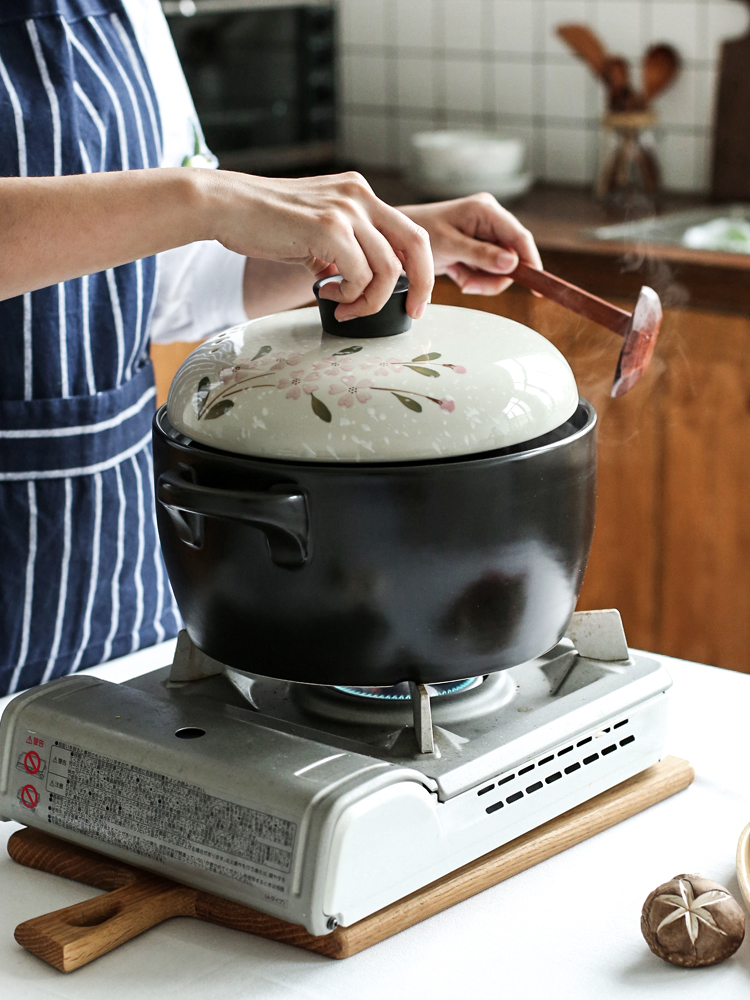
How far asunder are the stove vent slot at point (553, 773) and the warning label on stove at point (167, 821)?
0.14 metres

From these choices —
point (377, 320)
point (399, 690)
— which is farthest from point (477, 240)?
point (399, 690)

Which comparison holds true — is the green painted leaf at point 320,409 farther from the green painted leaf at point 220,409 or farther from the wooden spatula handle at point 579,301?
the wooden spatula handle at point 579,301

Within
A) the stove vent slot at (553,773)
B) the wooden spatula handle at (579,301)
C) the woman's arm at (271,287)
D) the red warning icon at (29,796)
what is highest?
the wooden spatula handle at (579,301)

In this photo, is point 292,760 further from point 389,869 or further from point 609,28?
point 609,28

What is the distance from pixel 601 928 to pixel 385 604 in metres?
0.24

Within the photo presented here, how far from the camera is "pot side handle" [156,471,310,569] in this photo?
71 centimetres

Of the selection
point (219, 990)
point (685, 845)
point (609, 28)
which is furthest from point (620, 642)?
point (609, 28)

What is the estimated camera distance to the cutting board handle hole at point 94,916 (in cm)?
76

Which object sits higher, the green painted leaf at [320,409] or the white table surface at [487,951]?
the green painted leaf at [320,409]

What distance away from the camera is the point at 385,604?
0.74 meters

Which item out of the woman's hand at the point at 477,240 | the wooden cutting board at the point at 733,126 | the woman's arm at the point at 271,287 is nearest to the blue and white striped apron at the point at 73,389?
the woman's arm at the point at 271,287

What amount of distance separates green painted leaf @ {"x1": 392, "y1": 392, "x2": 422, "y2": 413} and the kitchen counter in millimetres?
1590

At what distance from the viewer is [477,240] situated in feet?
3.44

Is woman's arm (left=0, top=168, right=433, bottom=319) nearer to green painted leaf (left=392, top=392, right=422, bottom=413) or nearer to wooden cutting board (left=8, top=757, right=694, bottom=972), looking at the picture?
green painted leaf (left=392, top=392, right=422, bottom=413)
